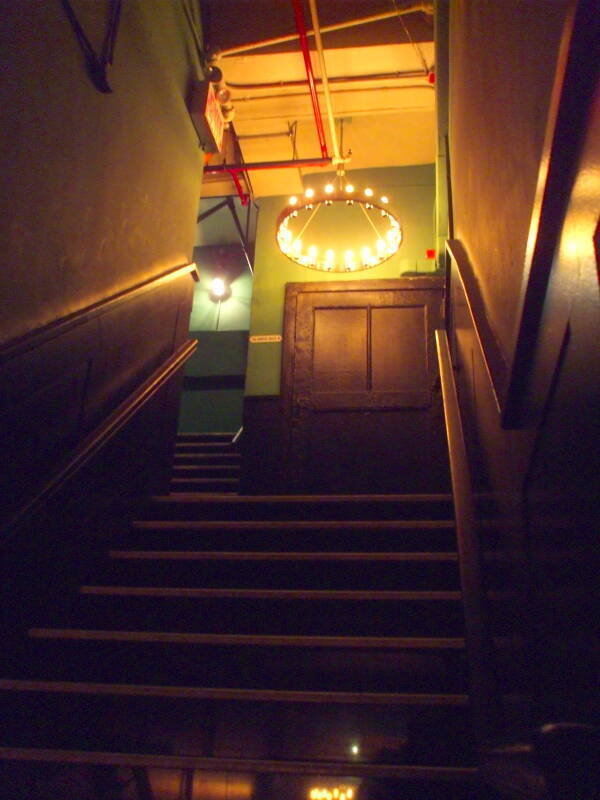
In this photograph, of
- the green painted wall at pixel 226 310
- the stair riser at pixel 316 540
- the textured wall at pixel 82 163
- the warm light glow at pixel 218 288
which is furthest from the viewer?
the warm light glow at pixel 218 288

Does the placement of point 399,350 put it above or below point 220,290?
below

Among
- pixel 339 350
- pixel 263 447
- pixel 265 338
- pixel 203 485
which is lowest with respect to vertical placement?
pixel 203 485

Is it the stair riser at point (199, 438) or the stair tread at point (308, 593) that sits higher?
the stair riser at point (199, 438)

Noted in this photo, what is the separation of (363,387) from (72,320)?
3.23 m

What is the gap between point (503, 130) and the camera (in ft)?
6.53

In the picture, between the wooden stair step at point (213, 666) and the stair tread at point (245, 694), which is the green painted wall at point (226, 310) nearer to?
the wooden stair step at point (213, 666)

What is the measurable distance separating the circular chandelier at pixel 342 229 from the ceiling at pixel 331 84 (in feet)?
2.15

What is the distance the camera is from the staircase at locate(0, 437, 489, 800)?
162cm

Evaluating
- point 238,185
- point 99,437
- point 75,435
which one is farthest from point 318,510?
point 238,185

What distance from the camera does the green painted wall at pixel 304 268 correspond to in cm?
560

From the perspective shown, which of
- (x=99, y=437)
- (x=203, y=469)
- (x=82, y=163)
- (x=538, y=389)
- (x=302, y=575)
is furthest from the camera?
(x=203, y=469)

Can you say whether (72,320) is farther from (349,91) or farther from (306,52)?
(349,91)

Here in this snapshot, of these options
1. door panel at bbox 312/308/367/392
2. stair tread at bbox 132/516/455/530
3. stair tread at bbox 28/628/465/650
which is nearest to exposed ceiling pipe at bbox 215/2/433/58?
door panel at bbox 312/308/367/392

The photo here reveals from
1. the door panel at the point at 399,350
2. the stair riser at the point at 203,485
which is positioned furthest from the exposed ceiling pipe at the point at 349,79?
the stair riser at the point at 203,485
